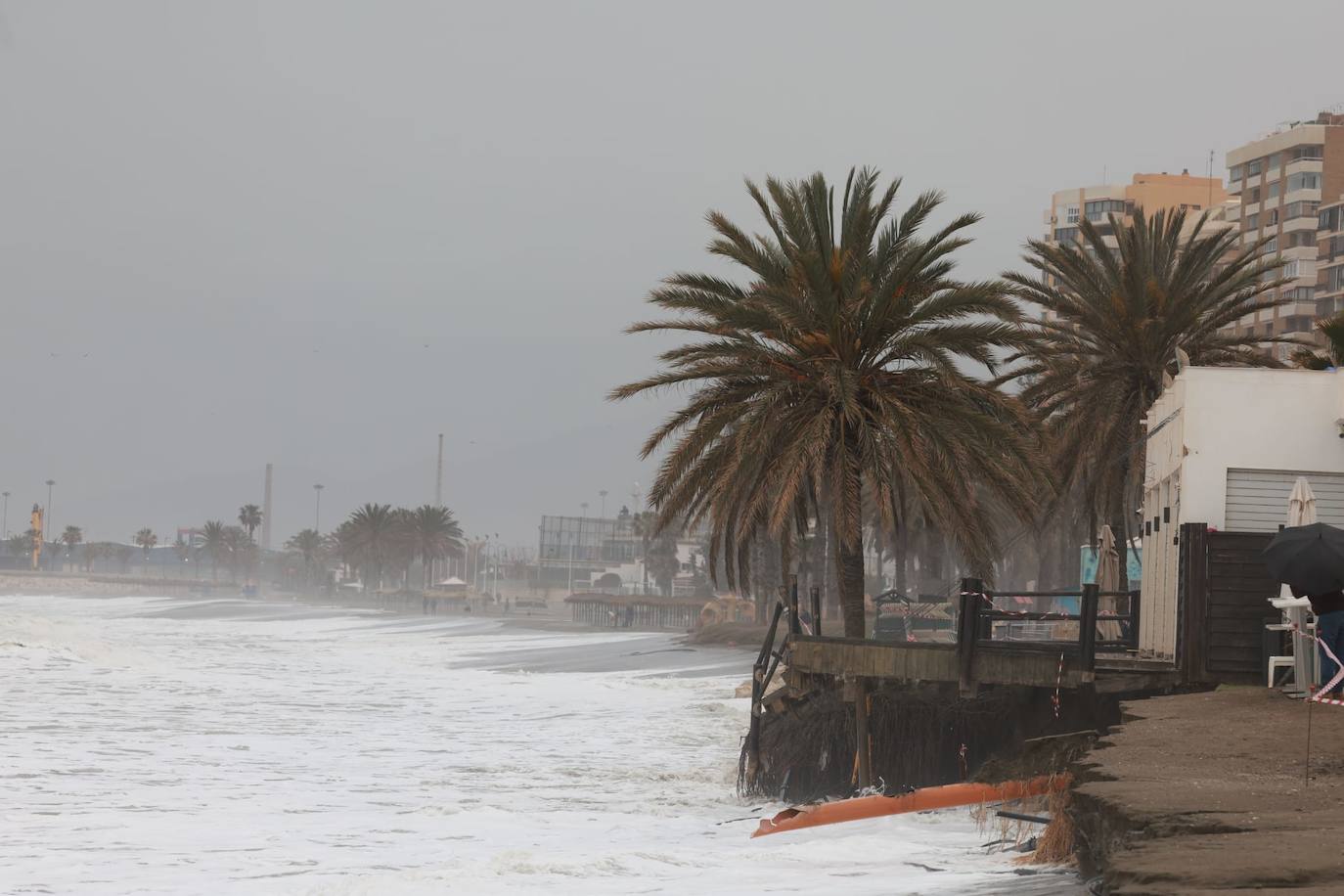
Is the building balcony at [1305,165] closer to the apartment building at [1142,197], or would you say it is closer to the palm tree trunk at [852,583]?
the apartment building at [1142,197]

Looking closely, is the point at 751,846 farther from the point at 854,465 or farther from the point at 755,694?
the point at 854,465

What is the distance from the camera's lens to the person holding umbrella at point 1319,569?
1505 cm

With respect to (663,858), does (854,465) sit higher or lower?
higher

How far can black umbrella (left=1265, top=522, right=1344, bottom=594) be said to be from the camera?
15.0 metres

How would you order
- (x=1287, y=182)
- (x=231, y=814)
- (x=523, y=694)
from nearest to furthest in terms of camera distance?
(x=231, y=814)
(x=523, y=694)
(x=1287, y=182)

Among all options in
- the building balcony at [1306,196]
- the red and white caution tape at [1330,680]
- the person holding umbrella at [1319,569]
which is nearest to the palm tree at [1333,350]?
the red and white caution tape at [1330,680]

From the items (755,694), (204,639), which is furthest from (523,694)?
(204,639)

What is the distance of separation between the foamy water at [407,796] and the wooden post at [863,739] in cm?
153

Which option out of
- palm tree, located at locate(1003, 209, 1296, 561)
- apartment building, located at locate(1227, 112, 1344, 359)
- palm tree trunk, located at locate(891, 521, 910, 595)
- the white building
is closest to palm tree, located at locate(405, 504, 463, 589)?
apartment building, located at locate(1227, 112, 1344, 359)

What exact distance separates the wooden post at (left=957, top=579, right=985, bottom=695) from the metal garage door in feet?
11.5

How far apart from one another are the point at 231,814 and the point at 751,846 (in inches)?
270

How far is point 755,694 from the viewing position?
2403 centimetres

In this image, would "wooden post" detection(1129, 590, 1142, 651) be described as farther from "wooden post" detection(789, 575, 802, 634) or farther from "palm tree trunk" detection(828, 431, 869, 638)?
"wooden post" detection(789, 575, 802, 634)

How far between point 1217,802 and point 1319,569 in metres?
5.85
